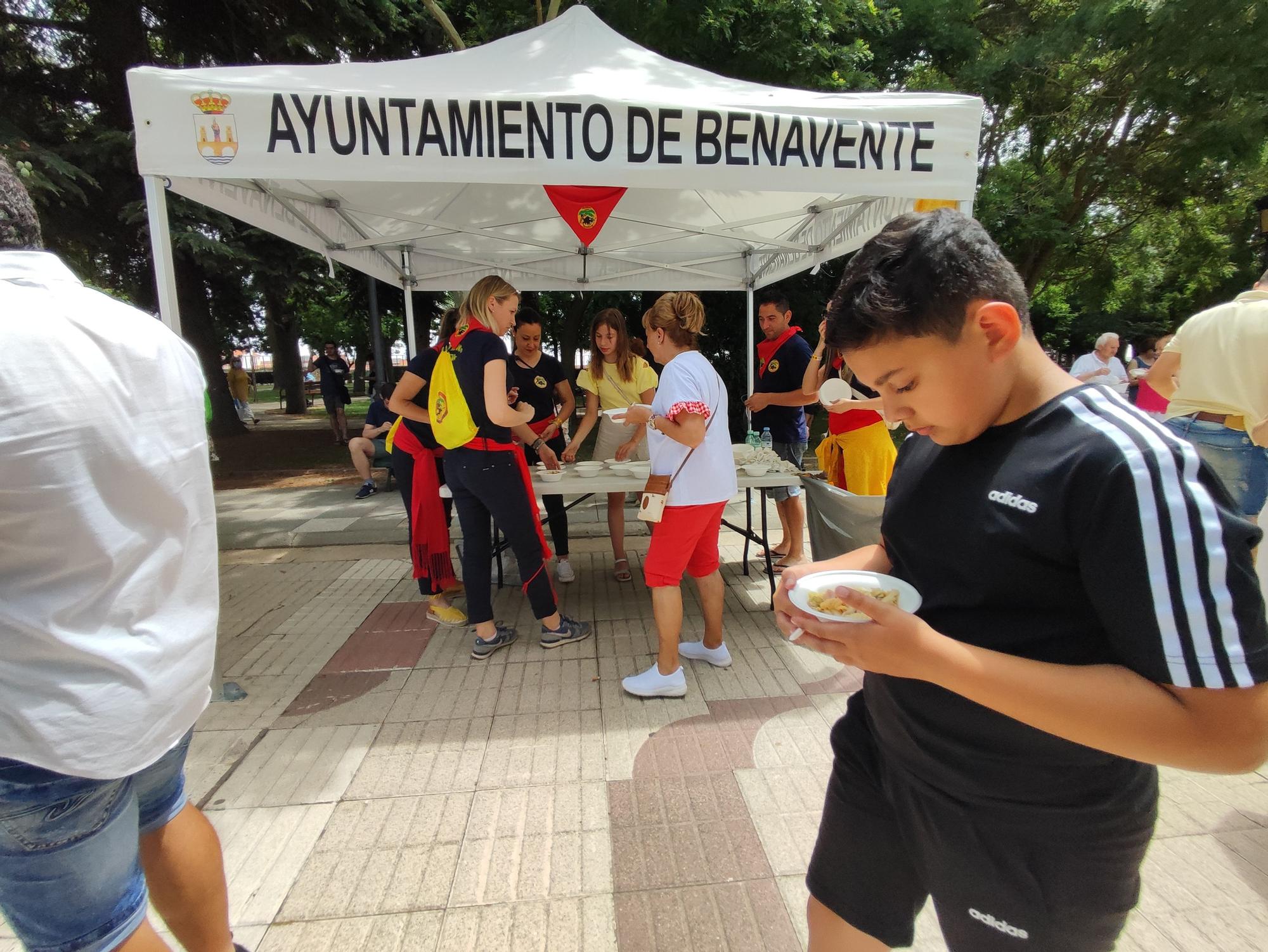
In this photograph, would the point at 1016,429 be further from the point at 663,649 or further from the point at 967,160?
the point at 967,160

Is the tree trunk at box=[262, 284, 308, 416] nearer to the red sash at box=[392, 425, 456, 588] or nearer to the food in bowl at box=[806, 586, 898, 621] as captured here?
the red sash at box=[392, 425, 456, 588]

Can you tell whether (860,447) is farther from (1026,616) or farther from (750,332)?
(1026,616)

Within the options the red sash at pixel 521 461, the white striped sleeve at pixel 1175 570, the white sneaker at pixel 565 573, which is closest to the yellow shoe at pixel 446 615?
the red sash at pixel 521 461

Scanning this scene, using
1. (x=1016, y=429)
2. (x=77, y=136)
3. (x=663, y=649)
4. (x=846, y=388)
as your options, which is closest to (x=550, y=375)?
(x=846, y=388)

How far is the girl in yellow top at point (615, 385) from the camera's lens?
15.8 feet

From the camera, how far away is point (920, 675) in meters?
0.88

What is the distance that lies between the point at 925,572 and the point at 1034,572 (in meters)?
0.20

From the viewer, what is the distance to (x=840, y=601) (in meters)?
0.96

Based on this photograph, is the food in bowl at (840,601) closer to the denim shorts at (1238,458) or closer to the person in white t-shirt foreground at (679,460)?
the person in white t-shirt foreground at (679,460)

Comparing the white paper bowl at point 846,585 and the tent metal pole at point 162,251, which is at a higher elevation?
the tent metal pole at point 162,251

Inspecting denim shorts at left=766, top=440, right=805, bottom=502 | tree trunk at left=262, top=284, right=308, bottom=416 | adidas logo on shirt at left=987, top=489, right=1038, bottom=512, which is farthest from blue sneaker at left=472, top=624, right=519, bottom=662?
tree trunk at left=262, top=284, right=308, bottom=416

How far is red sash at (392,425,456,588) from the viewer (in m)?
4.08

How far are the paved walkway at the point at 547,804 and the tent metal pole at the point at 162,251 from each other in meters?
1.88

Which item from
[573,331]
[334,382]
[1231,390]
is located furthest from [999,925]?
[573,331]
